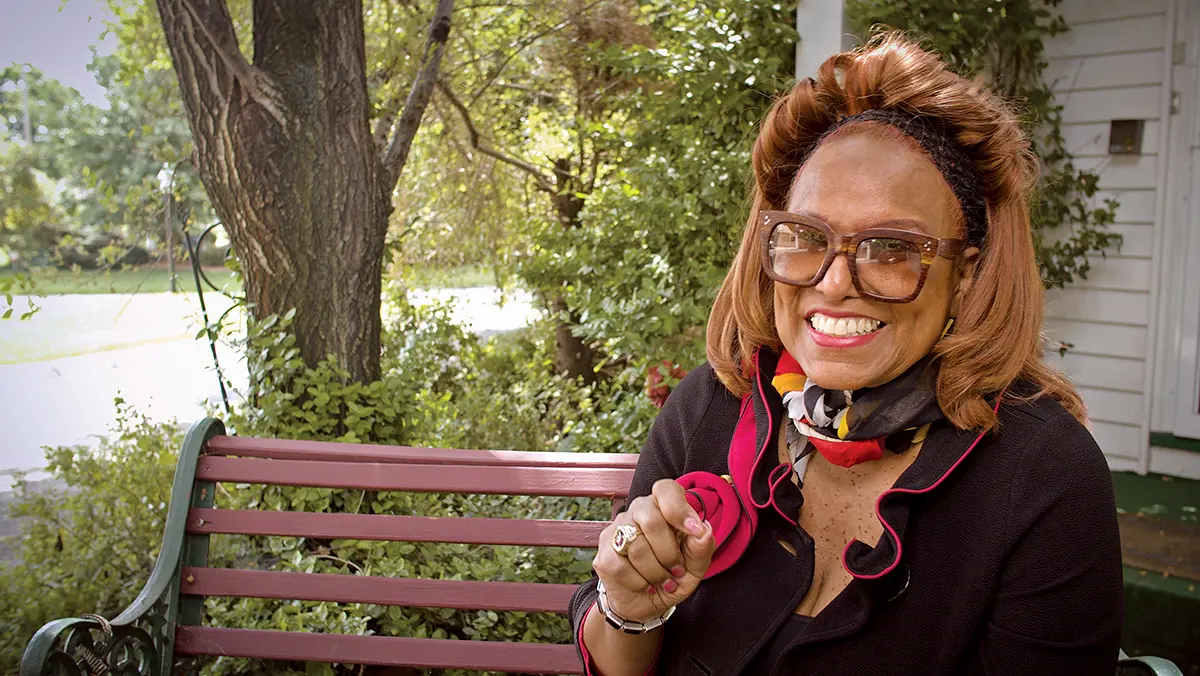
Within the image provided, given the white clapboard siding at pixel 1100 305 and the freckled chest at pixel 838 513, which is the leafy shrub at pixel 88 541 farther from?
the white clapboard siding at pixel 1100 305

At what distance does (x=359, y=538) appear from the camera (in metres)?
2.17

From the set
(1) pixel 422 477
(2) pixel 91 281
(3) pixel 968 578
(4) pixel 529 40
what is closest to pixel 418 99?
(2) pixel 91 281

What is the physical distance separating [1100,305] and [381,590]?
154 inches

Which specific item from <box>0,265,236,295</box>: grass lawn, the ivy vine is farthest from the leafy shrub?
the ivy vine

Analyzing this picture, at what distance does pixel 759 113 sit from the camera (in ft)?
12.7

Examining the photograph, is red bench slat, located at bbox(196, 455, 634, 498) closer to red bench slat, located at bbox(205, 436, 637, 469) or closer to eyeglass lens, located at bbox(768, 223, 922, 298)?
red bench slat, located at bbox(205, 436, 637, 469)

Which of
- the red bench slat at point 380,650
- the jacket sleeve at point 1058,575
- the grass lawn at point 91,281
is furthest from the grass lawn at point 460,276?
the jacket sleeve at point 1058,575

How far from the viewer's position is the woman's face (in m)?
1.25

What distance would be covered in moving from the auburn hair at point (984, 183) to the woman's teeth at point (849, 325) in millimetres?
121

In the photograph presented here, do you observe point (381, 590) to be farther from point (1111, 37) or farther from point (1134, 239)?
point (1111, 37)

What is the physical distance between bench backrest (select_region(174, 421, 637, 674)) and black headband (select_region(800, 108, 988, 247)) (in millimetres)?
1073

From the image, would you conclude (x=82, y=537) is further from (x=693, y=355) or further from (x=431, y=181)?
(x=431, y=181)

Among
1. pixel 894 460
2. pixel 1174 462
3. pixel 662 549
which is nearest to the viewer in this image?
pixel 662 549

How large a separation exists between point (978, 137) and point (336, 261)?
7.70 feet
